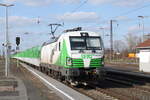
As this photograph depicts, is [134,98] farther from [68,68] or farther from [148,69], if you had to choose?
[148,69]

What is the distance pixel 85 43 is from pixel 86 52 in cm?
76

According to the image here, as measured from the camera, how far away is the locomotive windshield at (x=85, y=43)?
674 inches

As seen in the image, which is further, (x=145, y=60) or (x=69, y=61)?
(x=145, y=60)

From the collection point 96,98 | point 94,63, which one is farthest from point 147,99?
point 94,63

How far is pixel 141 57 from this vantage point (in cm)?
3372

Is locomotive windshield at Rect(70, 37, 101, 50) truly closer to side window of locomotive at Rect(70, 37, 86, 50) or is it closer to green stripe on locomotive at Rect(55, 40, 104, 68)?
side window of locomotive at Rect(70, 37, 86, 50)

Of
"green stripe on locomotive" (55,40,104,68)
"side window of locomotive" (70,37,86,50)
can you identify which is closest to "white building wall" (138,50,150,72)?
"side window of locomotive" (70,37,86,50)

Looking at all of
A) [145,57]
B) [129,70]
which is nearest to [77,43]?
[145,57]

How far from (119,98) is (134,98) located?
66cm

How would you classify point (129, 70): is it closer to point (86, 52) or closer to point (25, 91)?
point (86, 52)

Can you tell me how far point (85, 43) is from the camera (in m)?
17.3

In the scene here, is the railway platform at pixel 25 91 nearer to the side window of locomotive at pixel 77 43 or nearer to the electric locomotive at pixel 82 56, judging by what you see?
the electric locomotive at pixel 82 56

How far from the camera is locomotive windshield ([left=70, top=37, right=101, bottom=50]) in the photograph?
1711 centimetres

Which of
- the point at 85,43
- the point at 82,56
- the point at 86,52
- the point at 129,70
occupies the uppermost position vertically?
the point at 85,43
